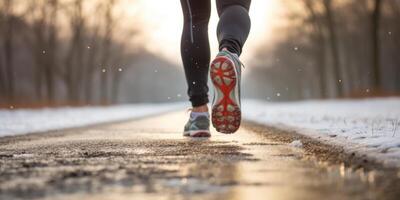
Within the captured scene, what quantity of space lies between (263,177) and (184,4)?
2521mm

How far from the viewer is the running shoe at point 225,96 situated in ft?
11.4

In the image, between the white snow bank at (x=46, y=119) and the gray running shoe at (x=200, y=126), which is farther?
the white snow bank at (x=46, y=119)

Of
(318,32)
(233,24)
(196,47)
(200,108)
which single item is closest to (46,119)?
(196,47)

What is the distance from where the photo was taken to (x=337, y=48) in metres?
38.7

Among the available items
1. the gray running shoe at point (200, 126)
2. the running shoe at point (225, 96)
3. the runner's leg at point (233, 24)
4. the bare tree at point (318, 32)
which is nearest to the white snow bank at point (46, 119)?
the gray running shoe at point (200, 126)

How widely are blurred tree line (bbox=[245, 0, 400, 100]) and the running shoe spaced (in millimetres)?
18712

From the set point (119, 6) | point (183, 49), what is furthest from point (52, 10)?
point (183, 49)

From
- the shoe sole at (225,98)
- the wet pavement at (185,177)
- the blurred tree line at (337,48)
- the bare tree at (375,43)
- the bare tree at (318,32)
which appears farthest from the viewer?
the bare tree at (318,32)

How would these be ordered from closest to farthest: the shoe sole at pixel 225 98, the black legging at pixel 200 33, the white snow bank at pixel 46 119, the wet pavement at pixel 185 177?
1. the wet pavement at pixel 185 177
2. the shoe sole at pixel 225 98
3. the black legging at pixel 200 33
4. the white snow bank at pixel 46 119

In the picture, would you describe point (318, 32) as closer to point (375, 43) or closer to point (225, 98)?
point (375, 43)

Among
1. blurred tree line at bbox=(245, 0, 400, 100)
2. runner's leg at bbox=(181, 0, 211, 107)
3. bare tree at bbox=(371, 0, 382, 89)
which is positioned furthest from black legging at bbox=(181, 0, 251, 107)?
bare tree at bbox=(371, 0, 382, 89)

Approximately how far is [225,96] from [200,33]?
1.05 m

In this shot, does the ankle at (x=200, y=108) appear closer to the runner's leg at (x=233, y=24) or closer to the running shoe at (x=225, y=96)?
the runner's leg at (x=233, y=24)

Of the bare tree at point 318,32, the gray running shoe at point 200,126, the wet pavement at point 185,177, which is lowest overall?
the wet pavement at point 185,177
